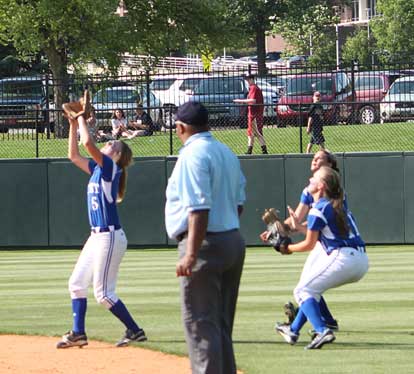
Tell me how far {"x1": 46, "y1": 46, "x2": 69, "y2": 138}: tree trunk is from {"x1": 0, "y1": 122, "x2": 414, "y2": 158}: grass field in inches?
45.8

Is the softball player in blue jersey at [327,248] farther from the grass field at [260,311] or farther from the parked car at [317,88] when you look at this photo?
the parked car at [317,88]

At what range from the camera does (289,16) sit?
2753 inches

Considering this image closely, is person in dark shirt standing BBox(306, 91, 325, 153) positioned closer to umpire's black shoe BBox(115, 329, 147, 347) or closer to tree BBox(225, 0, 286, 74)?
umpire's black shoe BBox(115, 329, 147, 347)

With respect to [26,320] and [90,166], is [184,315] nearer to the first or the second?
[90,166]

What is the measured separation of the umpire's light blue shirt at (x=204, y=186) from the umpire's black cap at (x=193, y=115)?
8 cm

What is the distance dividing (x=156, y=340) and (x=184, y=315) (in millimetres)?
3268

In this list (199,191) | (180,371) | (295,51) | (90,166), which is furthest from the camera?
(295,51)

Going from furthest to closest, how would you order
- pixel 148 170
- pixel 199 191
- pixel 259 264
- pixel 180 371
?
pixel 148 170 < pixel 259 264 < pixel 180 371 < pixel 199 191

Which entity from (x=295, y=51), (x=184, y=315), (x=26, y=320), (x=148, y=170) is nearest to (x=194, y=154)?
(x=184, y=315)

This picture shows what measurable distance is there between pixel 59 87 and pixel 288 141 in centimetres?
720

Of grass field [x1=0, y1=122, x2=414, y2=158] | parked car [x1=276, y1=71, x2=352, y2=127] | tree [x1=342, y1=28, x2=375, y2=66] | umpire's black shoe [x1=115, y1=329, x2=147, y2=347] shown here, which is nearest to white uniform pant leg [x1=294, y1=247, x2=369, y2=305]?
umpire's black shoe [x1=115, y1=329, x2=147, y2=347]

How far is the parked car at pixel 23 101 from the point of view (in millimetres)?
27359

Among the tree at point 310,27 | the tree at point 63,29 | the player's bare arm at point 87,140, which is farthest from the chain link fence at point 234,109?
the tree at point 310,27

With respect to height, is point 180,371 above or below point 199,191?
below
